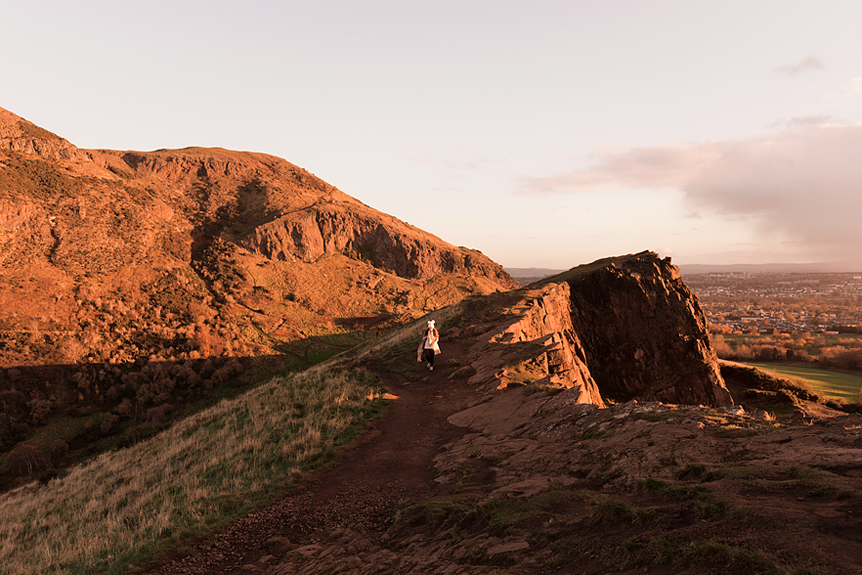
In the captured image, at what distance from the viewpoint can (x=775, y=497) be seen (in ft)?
13.7

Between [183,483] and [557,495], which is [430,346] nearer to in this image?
[183,483]

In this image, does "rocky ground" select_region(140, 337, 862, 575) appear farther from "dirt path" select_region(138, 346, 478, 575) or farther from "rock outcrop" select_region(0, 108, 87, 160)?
"rock outcrop" select_region(0, 108, 87, 160)

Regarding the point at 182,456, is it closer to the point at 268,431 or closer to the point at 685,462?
the point at 268,431

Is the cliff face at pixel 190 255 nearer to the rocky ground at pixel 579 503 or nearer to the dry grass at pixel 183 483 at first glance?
the dry grass at pixel 183 483

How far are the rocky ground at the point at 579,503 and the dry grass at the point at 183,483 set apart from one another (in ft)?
2.73

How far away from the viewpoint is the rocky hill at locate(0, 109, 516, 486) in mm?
30344

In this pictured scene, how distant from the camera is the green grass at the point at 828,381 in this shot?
3753 centimetres

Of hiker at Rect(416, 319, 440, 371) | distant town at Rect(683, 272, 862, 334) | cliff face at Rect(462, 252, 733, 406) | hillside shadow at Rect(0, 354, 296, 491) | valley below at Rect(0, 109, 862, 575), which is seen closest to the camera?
valley below at Rect(0, 109, 862, 575)

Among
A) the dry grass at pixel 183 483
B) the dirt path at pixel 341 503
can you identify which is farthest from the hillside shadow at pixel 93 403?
the dirt path at pixel 341 503

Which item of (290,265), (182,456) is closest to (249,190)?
(290,265)

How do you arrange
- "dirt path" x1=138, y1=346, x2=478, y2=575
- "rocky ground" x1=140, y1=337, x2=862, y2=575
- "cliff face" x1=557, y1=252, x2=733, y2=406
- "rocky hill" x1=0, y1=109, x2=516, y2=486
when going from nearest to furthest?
"rocky ground" x1=140, y1=337, x2=862, y2=575 < "dirt path" x1=138, y1=346, x2=478, y2=575 < "cliff face" x1=557, y1=252, x2=733, y2=406 < "rocky hill" x1=0, y1=109, x2=516, y2=486

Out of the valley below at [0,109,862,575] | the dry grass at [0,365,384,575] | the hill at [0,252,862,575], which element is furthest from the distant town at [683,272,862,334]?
the dry grass at [0,365,384,575]

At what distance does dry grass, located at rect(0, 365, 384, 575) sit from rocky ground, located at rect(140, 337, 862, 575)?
0.83m

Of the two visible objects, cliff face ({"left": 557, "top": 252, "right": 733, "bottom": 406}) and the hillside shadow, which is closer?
the hillside shadow
